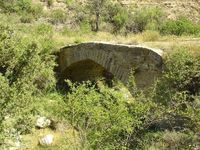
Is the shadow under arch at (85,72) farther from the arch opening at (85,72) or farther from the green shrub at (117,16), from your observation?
the green shrub at (117,16)

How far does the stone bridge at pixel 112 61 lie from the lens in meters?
13.4

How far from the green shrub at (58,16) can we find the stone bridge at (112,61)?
17659mm

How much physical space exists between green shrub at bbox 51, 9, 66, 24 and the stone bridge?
17.7 metres

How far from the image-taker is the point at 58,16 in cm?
3747

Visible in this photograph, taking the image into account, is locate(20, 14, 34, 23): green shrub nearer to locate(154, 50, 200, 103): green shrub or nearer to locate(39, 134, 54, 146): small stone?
locate(39, 134, 54, 146): small stone

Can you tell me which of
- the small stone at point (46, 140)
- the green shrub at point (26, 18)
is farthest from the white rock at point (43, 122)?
the green shrub at point (26, 18)

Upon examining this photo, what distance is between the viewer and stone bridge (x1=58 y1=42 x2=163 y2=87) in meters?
13.4

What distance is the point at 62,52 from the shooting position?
1911 centimetres

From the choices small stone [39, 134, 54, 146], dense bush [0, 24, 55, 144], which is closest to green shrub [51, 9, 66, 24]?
small stone [39, 134, 54, 146]

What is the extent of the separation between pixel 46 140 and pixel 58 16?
78.9ft

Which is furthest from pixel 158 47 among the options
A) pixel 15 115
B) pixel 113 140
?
pixel 15 115

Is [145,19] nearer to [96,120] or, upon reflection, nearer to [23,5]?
[23,5]

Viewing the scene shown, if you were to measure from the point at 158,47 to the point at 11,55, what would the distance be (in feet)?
16.2

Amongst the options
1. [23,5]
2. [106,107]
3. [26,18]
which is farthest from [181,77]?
[23,5]
